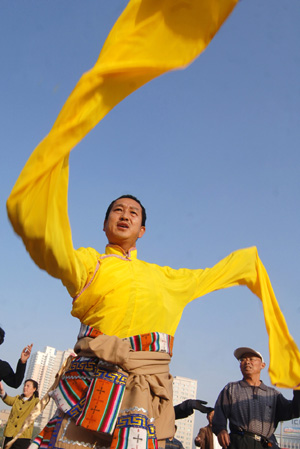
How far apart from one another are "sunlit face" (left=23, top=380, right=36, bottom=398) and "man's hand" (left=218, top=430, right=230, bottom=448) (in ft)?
17.1

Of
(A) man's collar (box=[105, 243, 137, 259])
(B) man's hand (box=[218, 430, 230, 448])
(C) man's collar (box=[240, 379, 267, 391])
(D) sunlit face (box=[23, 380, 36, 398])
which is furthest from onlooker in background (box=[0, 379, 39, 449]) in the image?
(A) man's collar (box=[105, 243, 137, 259])

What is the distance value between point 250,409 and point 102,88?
13.8 feet

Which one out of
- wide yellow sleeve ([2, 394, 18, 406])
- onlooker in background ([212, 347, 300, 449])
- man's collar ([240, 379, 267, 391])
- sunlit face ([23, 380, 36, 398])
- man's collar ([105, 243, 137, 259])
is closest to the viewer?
man's collar ([105, 243, 137, 259])

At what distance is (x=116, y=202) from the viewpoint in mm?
3375

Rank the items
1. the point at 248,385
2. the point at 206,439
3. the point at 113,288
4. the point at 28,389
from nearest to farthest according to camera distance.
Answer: the point at 113,288 → the point at 248,385 → the point at 206,439 → the point at 28,389

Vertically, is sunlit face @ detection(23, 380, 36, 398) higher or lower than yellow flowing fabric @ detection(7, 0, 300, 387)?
lower

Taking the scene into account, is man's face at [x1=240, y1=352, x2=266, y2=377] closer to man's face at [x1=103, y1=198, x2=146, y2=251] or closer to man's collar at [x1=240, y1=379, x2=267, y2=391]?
man's collar at [x1=240, y1=379, x2=267, y2=391]

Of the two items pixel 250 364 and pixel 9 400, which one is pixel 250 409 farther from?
pixel 9 400

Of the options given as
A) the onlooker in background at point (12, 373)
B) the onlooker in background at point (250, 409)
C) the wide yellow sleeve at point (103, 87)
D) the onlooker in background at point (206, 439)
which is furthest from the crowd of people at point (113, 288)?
the onlooker in background at point (206, 439)

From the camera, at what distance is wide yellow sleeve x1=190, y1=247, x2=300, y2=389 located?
3.30 meters

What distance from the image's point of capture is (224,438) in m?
→ 4.93

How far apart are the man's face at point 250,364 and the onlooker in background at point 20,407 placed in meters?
4.48

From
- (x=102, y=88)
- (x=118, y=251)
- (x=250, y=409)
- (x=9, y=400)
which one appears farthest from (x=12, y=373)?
(x=102, y=88)

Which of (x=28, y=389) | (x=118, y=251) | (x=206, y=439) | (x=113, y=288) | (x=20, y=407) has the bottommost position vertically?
(x=20, y=407)
